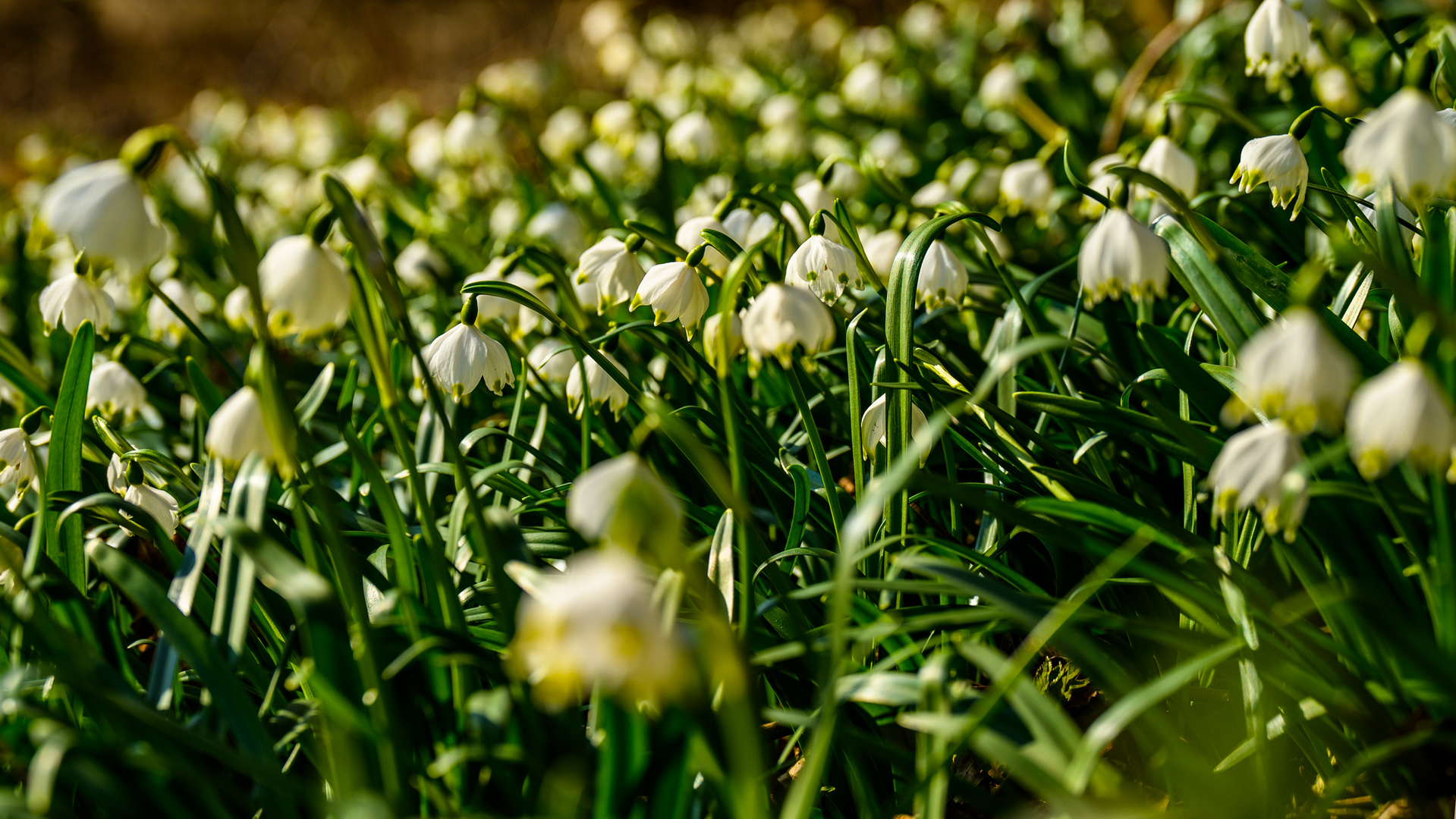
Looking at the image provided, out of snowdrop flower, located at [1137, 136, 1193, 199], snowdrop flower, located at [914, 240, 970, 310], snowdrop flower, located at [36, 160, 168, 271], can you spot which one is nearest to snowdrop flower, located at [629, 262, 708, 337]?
snowdrop flower, located at [914, 240, 970, 310]

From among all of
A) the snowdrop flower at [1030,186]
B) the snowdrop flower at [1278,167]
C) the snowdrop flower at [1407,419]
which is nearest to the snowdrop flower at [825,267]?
the snowdrop flower at [1278,167]

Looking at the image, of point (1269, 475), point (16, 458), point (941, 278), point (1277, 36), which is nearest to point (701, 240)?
A: point (941, 278)

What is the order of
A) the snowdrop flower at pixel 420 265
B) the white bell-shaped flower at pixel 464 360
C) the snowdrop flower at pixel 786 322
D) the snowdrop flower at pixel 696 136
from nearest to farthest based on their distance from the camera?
the snowdrop flower at pixel 786 322
the white bell-shaped flower at pixel 464 360
the snowdrop flower at pixel 420 265
the snowdrop flower at pixel 696 136

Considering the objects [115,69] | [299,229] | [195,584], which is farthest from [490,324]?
[115,69]

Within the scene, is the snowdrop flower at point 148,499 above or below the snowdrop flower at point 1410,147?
below

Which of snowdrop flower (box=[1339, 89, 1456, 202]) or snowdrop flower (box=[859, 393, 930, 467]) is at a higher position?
snowdrop flower (box=[1339, 89, 1456, 202])

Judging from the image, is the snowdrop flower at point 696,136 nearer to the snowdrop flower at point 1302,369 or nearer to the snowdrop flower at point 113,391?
the snowdrop flower at point 113,391

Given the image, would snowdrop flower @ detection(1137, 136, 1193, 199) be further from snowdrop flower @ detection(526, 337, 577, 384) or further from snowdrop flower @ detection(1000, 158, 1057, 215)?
snowdrop flower @ detection(526, 337, 577, 384)
